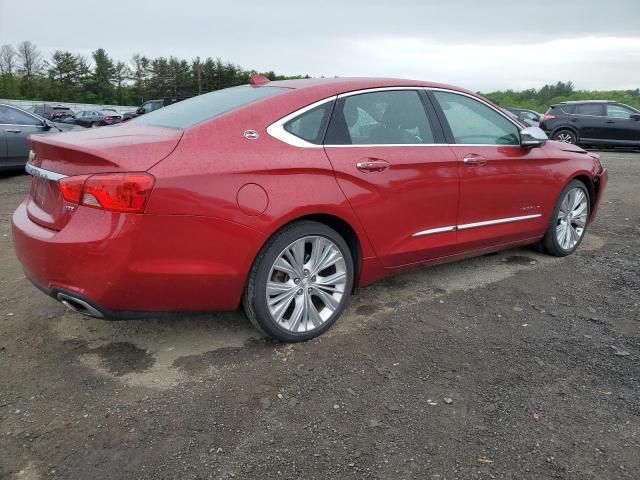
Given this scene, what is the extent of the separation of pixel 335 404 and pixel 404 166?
1605mm

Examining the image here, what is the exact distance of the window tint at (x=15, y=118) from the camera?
9.12m

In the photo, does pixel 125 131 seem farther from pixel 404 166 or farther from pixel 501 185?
pixel 501 185

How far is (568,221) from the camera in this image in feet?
16.3

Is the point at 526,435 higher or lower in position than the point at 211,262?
lower

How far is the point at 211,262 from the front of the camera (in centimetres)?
274

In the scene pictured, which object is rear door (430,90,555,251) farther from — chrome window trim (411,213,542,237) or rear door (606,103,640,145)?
rear door (606,103,640,145)

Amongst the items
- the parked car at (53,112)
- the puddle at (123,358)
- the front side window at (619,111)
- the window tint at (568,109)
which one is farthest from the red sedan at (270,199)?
the parked car at (53,112)

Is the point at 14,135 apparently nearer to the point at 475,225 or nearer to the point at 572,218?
the point at 475,225

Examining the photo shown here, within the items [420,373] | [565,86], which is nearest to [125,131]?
[420,373]

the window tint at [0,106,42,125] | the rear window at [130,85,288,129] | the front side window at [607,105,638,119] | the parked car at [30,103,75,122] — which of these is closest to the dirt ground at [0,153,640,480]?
the rear window at [130,85,288,129]

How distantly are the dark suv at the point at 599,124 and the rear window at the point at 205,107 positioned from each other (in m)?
14.5

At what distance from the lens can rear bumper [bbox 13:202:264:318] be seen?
8.30 feet

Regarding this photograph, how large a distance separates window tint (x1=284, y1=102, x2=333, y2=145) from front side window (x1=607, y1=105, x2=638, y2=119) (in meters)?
15.4

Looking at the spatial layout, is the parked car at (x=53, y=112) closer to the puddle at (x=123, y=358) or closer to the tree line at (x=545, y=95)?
the puddle at (x=123, y=358)
